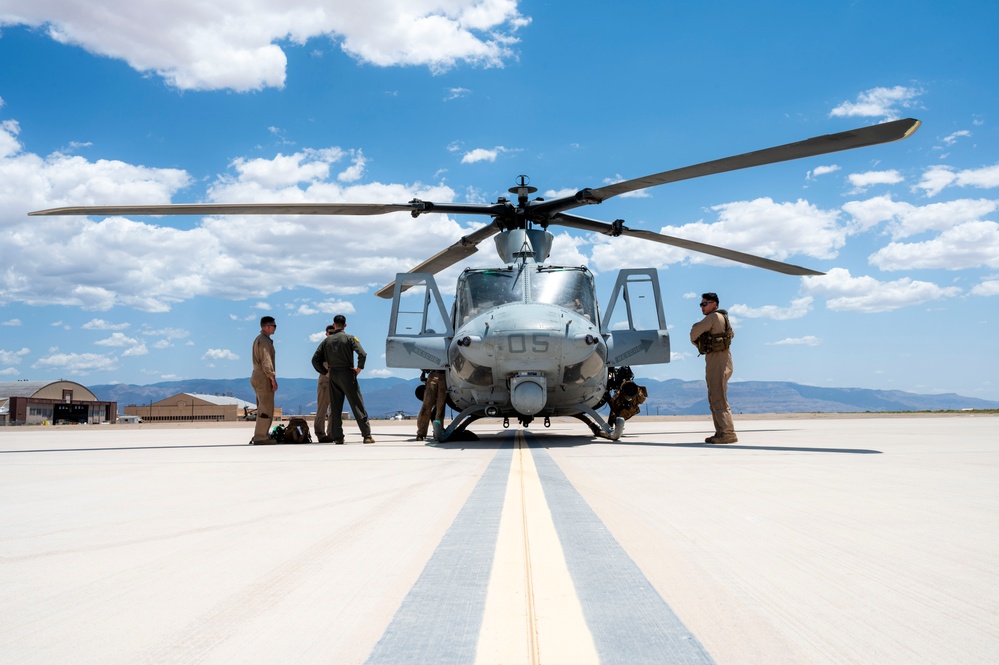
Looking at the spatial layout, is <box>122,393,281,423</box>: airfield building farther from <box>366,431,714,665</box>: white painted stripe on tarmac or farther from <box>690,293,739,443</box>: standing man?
<box>366,431,714,665</box>: white painted stripe on tarmac

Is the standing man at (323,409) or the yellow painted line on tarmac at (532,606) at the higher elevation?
the standing man at (323,409)

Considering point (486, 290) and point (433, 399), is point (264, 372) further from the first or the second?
point (486, 290)

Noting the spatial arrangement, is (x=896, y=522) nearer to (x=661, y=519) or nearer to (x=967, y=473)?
(x=661, y=519)

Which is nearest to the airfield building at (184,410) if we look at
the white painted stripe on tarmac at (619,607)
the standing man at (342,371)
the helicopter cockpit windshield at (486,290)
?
the standing man at (342,371)

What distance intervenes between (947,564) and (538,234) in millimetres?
10512

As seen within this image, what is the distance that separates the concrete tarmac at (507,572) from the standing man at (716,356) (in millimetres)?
4527

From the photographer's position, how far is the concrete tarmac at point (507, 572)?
66.8 inches

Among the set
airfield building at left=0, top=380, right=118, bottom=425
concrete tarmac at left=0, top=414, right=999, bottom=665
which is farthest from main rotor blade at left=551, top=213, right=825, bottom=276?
airfield building at left=0, top=380, right=118, bottom=425

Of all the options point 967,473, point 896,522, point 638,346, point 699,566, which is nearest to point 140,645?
point 699,566

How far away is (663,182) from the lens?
9.56 m

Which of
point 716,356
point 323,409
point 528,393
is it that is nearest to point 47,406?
point 323,409

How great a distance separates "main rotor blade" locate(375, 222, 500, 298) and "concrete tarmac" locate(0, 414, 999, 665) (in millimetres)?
8918

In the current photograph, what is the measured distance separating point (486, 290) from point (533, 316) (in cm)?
179

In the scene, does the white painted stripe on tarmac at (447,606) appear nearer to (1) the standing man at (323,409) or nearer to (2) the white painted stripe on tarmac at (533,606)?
(2) the white painted stripe on tarmac at (533,606)
